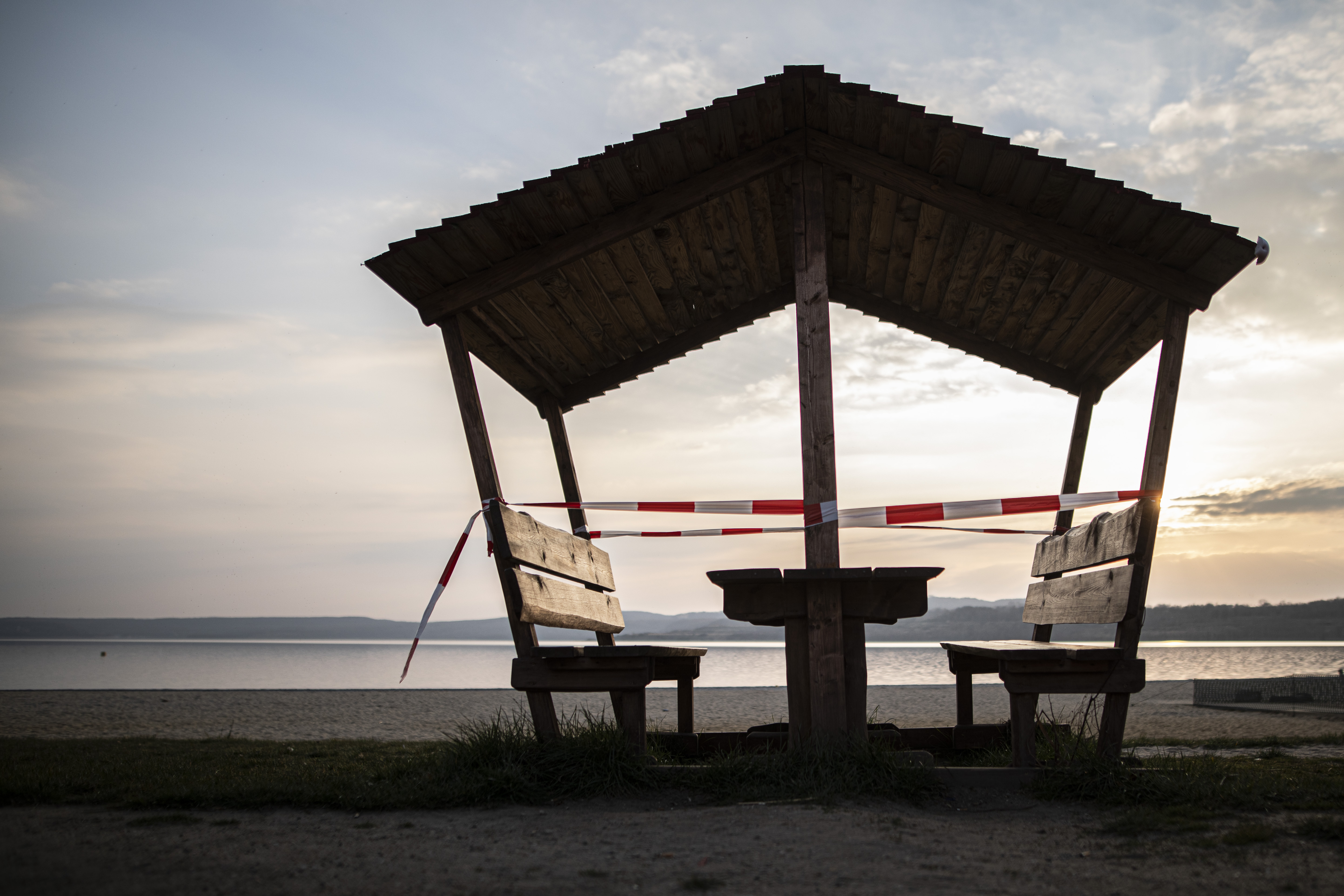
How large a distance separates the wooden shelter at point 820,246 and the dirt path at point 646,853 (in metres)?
1.32

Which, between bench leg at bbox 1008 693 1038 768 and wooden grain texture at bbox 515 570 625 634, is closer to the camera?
bench leg at bbox 1008 693 1038 768

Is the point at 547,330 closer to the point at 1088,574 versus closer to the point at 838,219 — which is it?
the point at 838,219

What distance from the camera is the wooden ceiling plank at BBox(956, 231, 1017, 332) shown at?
241 inches

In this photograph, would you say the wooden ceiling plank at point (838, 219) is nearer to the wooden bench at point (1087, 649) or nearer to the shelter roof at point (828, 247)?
the shelter roof at point (828, 247)

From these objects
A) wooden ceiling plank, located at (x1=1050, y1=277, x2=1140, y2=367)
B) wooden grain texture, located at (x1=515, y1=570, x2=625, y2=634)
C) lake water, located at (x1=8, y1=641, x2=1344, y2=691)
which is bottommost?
lake water, located at (x1=8, y1=641, x2=1344, y2=691)

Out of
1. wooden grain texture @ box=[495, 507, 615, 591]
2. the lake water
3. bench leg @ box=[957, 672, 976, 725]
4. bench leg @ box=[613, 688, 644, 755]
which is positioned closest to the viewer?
bench leg @ box=[613, 688, 644, 755]

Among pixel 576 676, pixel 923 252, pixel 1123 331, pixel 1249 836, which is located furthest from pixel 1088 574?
pixel 576 676

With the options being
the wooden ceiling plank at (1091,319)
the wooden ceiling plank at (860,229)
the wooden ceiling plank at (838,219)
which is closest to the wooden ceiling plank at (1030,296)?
A: the wooden ceiling plank at (1091,319)

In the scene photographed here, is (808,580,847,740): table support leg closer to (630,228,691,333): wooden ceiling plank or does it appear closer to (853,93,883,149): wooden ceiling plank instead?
(630,228,691,333): wooden ceiling plank

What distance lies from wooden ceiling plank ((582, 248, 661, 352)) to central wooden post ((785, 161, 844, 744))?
4.84 ft

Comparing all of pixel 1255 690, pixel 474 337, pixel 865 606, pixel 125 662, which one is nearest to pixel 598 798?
pixel 865 606

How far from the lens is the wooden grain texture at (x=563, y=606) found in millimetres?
5367

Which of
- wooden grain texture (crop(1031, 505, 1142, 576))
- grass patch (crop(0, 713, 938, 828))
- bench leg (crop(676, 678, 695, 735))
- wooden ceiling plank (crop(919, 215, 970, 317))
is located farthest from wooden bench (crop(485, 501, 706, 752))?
wooden ceiling plank (crop(919, 215, 970, 317))

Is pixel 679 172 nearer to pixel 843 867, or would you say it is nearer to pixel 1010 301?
pixel 1010 301
